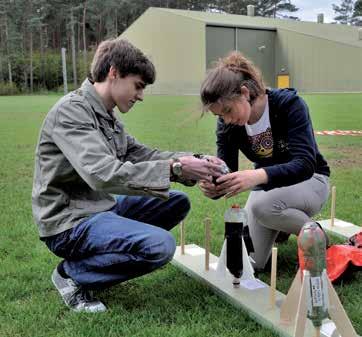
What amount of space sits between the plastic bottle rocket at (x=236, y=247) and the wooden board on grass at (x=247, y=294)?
8 cm

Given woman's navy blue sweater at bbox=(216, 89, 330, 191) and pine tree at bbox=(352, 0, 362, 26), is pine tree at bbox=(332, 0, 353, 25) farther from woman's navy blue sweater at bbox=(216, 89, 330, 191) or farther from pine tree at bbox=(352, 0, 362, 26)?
woman's navy blue sweater at bbox=(216, 89, 330, 191)

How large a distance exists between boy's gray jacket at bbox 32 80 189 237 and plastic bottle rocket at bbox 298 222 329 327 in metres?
0.75

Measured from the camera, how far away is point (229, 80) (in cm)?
260

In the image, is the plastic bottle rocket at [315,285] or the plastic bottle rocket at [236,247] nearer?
the plastic bottle rocket at [315,285]

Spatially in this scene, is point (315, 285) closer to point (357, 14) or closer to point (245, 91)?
point (245, 91)

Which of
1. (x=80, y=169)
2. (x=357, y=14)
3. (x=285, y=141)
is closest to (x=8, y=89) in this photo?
(x=357, y=14)

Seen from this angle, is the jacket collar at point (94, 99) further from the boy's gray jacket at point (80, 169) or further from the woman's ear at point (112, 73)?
the woman's ear at point (112, 73)

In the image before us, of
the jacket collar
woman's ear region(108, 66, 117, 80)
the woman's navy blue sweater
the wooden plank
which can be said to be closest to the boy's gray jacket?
the jacket collar

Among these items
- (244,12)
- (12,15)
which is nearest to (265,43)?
(244,12)

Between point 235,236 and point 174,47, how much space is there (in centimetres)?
3652

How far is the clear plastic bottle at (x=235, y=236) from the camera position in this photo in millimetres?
2694

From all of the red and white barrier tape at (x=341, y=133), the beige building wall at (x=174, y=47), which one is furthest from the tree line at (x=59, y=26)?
the red and white barrier tape at (x=341, y=133)

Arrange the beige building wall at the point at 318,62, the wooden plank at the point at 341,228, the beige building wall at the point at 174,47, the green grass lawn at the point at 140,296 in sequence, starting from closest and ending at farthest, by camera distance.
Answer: the green grass lawn at the point at 140,296, the wooden plank at the point at 341,228, the beige building wall at the point at 318,62, the beige building wall at the point at 174,47

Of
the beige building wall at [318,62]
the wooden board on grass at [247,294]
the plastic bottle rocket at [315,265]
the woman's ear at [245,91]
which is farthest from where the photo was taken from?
the beige building wall at [318,62]
